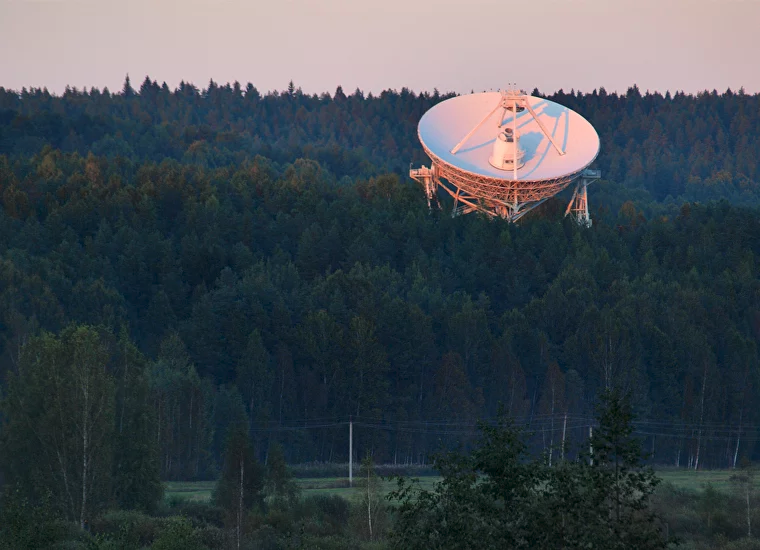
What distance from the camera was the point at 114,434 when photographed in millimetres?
47750

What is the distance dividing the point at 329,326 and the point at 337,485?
736 inches

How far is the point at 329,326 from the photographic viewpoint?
76.2m

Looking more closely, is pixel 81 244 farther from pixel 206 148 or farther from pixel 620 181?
pixel 620 181

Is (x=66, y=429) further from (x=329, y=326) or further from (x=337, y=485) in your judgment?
(x=329, y=326)

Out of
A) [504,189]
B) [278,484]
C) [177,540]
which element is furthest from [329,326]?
[177,540]

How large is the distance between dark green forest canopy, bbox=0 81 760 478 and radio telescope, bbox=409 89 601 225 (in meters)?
7.54

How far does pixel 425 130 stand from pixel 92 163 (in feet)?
144

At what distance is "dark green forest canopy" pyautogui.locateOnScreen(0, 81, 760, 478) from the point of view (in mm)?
73062

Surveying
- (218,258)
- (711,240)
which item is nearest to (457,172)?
(218,258)

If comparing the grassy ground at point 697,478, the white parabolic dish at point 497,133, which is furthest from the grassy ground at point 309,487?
the white parabolic dish at point 497,133

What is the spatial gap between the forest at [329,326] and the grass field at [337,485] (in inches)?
129

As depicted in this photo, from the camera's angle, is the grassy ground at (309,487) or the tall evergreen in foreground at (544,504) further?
the grassy ground at (309,487)

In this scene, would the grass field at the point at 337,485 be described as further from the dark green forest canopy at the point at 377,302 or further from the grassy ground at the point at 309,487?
the dark green forest canopy at the point at 377,302

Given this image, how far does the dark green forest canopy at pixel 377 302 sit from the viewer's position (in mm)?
73062
